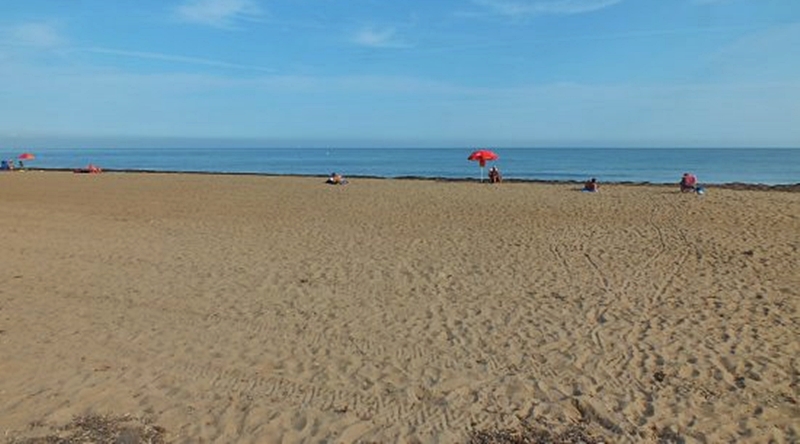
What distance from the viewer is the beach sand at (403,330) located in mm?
4828

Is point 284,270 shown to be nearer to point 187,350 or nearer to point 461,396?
point 187,350

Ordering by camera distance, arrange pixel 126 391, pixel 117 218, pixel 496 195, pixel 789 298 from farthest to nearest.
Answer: pixel 496 195
pixel 117 218
pixel 789 298
pixel 126 391

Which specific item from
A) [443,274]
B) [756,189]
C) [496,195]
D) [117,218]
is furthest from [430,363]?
[756,189]

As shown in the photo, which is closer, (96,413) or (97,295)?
(96,413)

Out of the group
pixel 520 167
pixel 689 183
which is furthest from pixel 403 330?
pixel 520 167

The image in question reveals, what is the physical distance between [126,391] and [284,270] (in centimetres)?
Answer: 492

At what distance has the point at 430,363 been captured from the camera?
234 inches

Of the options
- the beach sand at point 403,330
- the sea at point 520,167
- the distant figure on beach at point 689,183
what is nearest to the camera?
the beach sand at point 403,330

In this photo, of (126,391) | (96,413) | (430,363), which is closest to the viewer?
(96,413)

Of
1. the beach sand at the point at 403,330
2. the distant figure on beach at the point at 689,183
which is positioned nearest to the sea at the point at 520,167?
the distant figure on beach at the point at 689,183

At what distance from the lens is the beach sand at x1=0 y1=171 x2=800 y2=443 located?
4.83 metres

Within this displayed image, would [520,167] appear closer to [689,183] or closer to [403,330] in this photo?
[689,183]

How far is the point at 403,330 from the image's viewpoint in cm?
696

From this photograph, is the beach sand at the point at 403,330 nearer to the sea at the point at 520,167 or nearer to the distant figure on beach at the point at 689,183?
the distant figure on beach at the point at 689,183
